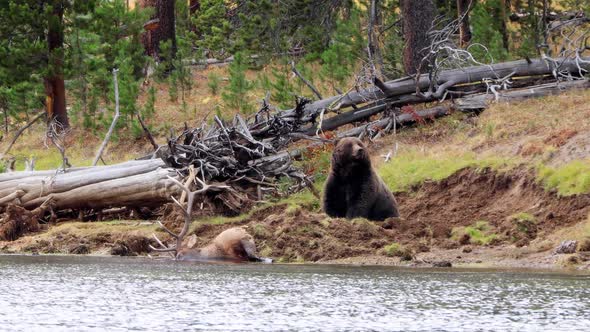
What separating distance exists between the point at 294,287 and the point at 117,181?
276 inches

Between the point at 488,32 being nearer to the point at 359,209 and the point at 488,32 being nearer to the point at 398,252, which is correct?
the point at 359,209

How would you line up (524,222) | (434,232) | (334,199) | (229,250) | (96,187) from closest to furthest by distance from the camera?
1. (229,250)
2. (524,222)
3. (434,232)
4. (334,199)
5. (96,187)

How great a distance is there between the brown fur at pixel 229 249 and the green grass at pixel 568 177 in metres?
4.27

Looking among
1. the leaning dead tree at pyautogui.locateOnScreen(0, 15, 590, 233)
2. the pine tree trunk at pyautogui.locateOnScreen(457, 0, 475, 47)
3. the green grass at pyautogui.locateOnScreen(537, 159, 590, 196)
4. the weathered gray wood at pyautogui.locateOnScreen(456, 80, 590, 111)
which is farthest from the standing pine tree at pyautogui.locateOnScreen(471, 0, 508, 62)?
the green grass at pyautogui.locateOnScreen(537, 159, 590, 196)

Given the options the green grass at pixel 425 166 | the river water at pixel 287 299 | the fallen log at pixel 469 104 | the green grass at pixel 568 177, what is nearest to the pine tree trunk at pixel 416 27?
the fallen log at pixel 469 104

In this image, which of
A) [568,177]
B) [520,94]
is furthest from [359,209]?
[520,94]

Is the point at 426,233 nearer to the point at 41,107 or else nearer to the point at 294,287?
the point at 294,287

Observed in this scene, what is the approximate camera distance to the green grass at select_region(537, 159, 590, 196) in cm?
1455

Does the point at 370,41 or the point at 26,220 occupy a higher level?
the point at 370,41

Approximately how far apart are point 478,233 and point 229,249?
10.7 feet

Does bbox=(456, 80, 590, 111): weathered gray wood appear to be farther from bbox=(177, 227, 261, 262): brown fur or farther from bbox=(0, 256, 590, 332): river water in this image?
bbox=(0, 256, 590, 332): river water

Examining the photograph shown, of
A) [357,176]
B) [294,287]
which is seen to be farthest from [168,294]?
[357,176]

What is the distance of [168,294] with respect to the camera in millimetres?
10305

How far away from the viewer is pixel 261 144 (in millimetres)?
17750
